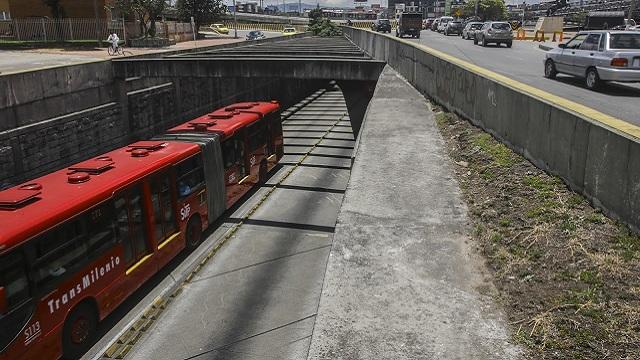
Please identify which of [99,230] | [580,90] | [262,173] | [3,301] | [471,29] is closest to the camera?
[3,301]

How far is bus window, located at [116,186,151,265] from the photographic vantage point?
11.9 m

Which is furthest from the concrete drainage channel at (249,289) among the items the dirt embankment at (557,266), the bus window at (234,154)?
the dirt embankment at (557,266)

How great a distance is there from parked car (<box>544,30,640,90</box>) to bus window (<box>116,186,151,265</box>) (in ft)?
50.1

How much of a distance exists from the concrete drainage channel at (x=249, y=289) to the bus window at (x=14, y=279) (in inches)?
105

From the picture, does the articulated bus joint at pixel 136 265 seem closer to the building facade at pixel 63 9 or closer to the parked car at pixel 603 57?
the parked car at pixel 603 57

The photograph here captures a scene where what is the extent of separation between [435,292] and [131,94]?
27.1 m

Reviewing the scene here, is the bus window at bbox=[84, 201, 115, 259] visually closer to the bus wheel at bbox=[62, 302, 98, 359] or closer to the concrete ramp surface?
the bus wheel at bbox=[62, 302, 98, 359]

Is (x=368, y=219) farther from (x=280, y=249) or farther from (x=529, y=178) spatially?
(x=280, y=249)

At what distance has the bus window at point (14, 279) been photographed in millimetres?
8609

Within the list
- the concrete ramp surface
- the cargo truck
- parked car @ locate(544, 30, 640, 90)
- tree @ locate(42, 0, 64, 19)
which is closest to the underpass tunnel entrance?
parked car @ locate(544, 30, 640, 90)

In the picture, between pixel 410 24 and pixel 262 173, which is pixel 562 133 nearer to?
pixel 262 173

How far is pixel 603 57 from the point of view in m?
18.4

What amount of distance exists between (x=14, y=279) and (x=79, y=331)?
7.65 ft

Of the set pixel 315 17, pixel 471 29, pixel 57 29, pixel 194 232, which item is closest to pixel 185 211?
pixel 194 232
